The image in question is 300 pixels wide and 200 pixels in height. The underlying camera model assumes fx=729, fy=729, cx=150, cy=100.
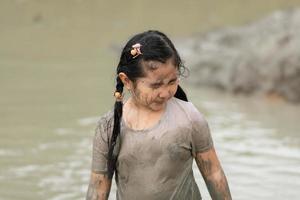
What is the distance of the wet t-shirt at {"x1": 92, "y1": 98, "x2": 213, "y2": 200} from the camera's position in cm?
283

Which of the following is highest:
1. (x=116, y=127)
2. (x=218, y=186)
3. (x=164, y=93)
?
(x=164, y=93)

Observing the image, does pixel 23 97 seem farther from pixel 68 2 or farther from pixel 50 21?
pixel 68 2

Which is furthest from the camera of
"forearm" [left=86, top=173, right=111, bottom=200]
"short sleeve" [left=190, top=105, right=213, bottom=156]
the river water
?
the river water

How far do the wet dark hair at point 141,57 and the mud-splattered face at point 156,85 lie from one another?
0.06 ft

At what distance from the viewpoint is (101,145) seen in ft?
9.46

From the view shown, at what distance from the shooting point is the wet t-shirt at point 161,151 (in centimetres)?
283

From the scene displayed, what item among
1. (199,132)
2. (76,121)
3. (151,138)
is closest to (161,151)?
(151,138)

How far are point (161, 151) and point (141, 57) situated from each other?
0.38 metres

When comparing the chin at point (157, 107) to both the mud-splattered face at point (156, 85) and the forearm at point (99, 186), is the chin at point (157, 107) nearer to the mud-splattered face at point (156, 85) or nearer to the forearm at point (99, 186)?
the mud-splattered face at point (156, 85)

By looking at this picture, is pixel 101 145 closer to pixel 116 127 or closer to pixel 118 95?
pixel 116 127

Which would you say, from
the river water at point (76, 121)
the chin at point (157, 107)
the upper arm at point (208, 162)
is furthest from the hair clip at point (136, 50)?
the river water at point (76, 121)

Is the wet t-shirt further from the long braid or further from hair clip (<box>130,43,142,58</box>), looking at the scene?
hair clip (<box>130,43,142,58</box>)

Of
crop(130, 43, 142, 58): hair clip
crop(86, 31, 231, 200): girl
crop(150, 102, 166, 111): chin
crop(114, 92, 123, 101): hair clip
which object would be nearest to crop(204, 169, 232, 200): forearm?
crop(86, 31, 231, 200): girl

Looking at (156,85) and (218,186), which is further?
(218,186)
